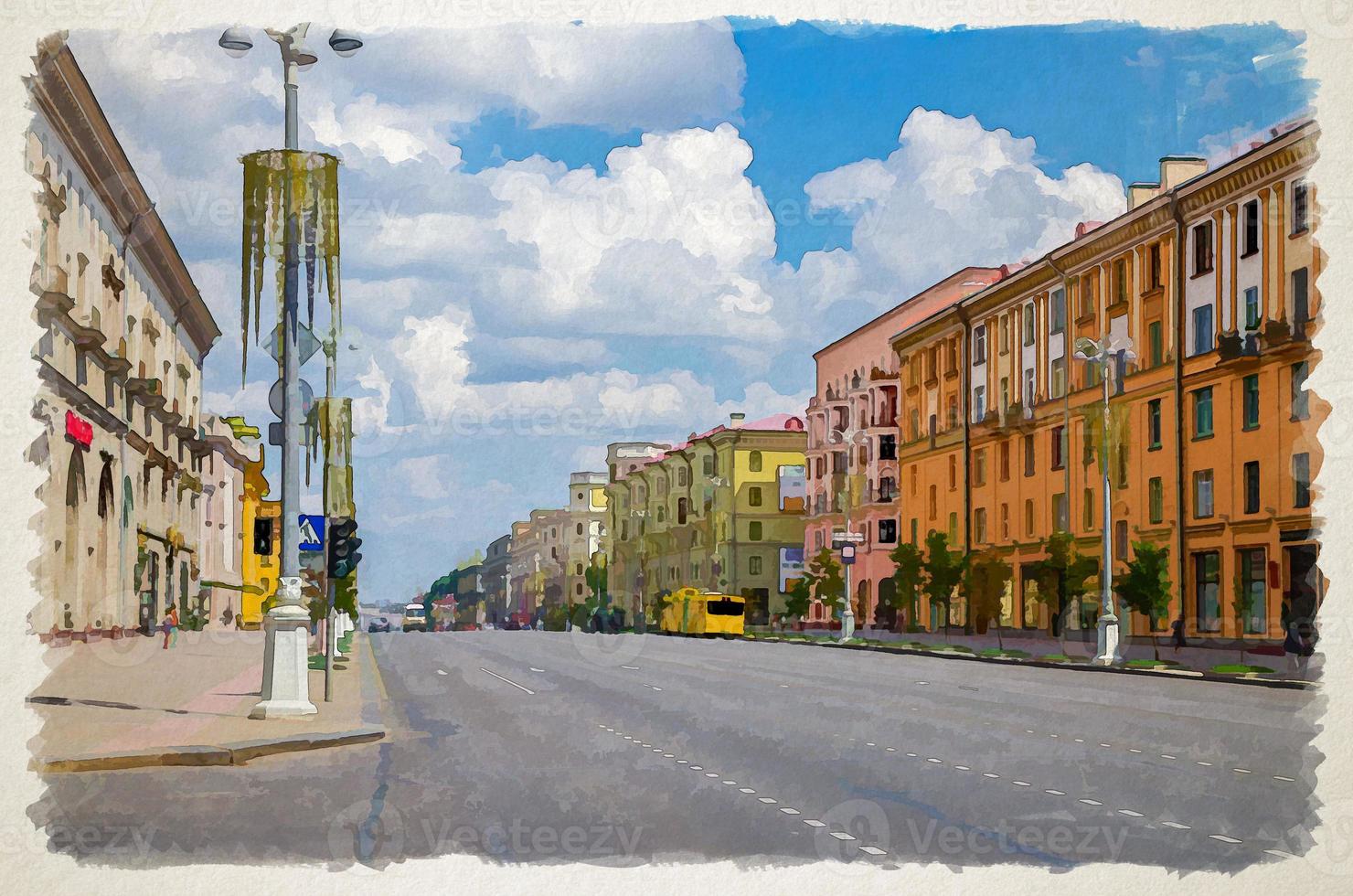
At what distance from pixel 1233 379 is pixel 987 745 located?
29.9 metres

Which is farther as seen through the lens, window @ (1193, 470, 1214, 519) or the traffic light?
window @ (1193, 470, 1214, 519)

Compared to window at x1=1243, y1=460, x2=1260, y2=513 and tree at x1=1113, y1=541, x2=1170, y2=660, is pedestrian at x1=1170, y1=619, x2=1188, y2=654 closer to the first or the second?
tree at x1=1113, y1=541, x2=1170, y2=660

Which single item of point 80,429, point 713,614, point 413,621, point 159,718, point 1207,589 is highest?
point 80,429

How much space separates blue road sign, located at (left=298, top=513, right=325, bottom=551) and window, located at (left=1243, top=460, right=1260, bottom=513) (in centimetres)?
2698

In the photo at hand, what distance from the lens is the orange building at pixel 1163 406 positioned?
134 feet

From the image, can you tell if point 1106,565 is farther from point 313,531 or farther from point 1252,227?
point 313,531

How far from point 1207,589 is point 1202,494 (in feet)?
9.51

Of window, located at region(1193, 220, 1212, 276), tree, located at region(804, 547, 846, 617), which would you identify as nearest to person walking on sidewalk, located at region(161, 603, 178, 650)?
window, located at region(1193, 220, 1212, 276)

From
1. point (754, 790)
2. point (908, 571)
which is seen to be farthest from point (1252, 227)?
point (754, 790)

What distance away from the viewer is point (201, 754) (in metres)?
15.5

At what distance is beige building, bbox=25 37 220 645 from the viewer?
14195 mm

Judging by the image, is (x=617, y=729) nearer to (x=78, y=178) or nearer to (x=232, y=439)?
(x=78, y=178)

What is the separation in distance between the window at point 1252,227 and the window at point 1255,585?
26.1 feet

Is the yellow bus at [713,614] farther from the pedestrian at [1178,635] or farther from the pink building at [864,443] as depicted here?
the pedestrian at [1178,635]
